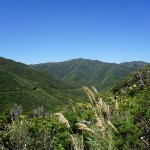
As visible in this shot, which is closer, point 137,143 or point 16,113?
point 137,143

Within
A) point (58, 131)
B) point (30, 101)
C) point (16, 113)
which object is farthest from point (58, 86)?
point (58, 131)

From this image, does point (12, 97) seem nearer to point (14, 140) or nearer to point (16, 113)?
point (16, 113)

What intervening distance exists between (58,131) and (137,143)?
11372 millimetres

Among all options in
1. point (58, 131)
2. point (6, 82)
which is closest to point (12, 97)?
point (6, 82)

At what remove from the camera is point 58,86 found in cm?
19700

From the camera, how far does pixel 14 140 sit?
38.2 ft

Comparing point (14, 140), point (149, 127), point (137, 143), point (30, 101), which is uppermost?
point (149, 127)

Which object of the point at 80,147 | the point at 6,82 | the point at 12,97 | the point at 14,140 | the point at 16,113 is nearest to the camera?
the point at 80,147

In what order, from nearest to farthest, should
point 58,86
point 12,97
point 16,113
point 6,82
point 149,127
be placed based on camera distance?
point 149,127, point 16,113, point 12,97, point 6,82, point 58,86

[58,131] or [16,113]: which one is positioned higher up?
[58,131]

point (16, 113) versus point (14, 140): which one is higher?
point (14, 140)

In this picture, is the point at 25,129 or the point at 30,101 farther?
the point at 30,101

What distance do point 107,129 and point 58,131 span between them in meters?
10.7

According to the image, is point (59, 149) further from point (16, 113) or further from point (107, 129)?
point (16, 113)
